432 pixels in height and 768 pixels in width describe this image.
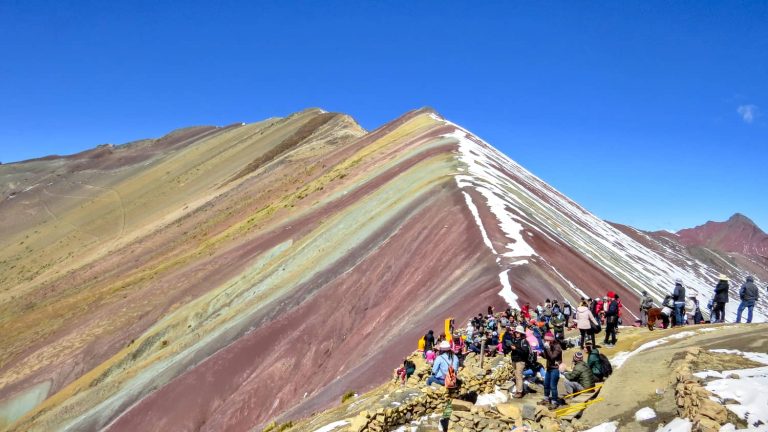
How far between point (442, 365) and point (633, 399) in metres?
4.12

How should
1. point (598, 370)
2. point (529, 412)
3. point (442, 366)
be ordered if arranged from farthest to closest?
1. point (442, 366)
2. point (598, 370)
3. point (529, 412)

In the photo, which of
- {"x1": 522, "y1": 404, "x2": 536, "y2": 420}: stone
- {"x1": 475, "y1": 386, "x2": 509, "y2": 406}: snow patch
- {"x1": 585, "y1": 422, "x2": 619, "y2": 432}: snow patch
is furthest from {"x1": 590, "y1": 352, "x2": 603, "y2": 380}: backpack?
{"x1": 585, "y1": 422, "x2": 619, "y2": 432}: snow patch

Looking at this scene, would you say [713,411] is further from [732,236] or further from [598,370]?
[732,236]

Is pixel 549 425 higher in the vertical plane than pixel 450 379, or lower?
lower

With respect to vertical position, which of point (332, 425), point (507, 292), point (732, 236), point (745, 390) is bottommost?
point (732, 236)

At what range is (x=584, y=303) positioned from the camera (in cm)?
1556

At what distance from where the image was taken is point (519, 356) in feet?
42.7

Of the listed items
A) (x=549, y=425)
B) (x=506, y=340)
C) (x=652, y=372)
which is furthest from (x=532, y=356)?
(x=549, y=425)

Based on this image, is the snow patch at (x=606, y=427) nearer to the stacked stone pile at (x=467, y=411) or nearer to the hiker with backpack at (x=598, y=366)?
the stacked stone pile at (x=467, y=411)

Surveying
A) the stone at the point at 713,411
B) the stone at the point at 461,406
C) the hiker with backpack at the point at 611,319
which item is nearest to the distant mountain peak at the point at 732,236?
the hiker with backpack at the point at 611,319

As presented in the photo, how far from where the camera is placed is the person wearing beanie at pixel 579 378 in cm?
1212

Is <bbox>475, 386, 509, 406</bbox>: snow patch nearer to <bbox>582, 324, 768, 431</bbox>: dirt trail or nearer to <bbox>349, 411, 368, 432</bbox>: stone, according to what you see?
<bbox>582, 324, 768, 431</bbox>: dirt trail

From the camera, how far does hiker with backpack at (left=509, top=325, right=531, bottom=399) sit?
12820mm

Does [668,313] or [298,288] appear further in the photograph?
[298,288]
